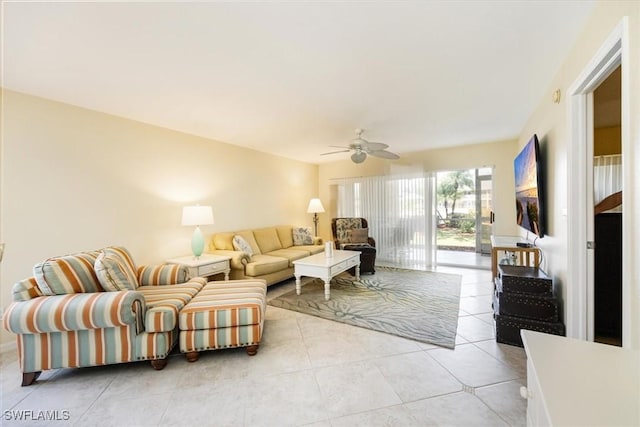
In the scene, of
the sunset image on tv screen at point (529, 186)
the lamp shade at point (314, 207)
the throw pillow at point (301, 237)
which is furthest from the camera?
the lamp shade at point (314, 207)

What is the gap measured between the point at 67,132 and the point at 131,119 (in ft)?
2.20

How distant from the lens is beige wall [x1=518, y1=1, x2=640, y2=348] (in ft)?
3.67

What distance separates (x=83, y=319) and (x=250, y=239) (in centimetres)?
272

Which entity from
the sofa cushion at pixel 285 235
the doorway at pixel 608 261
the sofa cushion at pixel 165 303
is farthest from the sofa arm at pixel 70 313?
the doorway at pixel 608 261

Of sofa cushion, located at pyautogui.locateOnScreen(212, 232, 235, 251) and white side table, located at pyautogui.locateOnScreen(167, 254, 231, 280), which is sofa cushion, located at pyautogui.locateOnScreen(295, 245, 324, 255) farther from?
white side table, located at pyautogui.locateOnScreen(167, 254, 231, 280)

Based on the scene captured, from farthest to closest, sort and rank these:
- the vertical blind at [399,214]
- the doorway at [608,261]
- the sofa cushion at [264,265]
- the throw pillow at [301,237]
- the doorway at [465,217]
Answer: the doorway at [465,217] < the throw pillow at [301,237] < the vertical blind at [399,214] < the sofa cushion at [264,265] < the doorway at [608,261]

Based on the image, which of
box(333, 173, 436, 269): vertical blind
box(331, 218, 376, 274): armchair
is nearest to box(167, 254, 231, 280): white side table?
box(331, 218, 376, 274): armchair

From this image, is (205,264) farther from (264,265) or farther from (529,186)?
(529,186)

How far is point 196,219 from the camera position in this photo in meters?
3.41

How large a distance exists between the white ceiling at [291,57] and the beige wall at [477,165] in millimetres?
1478

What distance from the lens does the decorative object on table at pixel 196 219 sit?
3.38m

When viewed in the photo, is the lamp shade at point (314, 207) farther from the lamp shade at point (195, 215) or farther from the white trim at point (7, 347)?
the white trim at point (7, 347)

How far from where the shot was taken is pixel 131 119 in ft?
10.5

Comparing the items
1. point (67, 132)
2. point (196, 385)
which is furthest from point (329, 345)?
point (67, 132)
